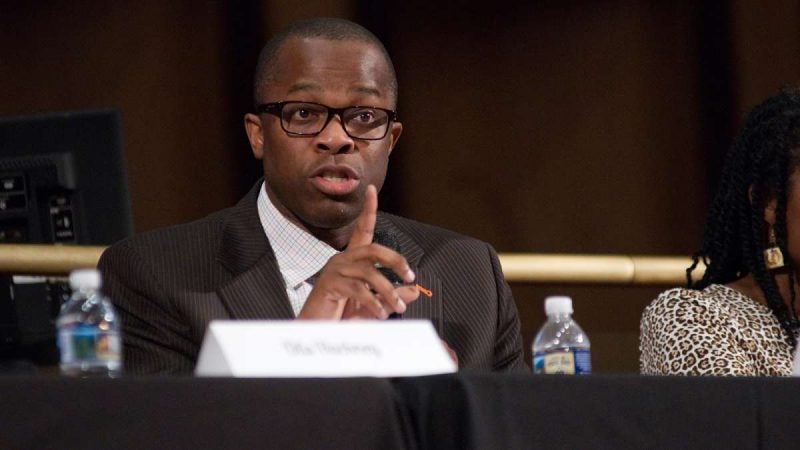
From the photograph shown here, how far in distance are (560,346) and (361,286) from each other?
78 cm

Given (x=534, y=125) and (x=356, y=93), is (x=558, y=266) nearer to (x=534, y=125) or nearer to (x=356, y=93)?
(x=534, y=125)

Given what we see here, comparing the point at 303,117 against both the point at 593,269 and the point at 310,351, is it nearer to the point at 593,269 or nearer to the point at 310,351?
the point at 310,351

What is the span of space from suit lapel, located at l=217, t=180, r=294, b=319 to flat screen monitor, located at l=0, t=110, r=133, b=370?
0.59ft

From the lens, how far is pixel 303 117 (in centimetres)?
209

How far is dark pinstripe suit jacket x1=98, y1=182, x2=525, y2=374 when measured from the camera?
1923 millimetres

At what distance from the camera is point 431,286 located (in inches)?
83.4

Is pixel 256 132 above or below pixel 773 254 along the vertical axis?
above

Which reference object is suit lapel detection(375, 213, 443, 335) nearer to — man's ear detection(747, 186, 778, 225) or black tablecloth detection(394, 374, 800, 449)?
man's ear detection(747, 186, 778, 225)

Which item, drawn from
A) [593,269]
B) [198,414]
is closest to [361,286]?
[198,414]

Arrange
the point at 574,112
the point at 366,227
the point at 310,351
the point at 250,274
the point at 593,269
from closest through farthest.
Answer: the point at 310,351 → the point at 366,227 → the point at 250,274 → the point at 593,269 → the point at 574,112

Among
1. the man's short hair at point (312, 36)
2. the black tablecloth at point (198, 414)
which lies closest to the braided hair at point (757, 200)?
the man's short hair at point (312, 36)

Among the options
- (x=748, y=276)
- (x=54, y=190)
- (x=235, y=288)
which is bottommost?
(x=748, y=276)

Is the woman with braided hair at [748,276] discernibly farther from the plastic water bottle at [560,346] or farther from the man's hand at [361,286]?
the man's hand at [361,286]

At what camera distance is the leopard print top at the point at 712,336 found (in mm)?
2123
